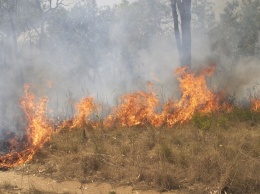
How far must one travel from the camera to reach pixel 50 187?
6.25 meters

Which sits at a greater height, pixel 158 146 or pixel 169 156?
pixel 158 146

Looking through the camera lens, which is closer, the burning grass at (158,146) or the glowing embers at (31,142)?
the burning grass at (158,146)

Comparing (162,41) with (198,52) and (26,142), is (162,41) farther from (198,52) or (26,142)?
(26,142)

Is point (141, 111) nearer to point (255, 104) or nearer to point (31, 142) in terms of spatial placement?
point (31, 142)

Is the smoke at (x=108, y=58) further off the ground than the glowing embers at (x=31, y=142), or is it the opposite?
the smoke at (x=108, y=58)

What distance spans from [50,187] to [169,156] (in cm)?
282

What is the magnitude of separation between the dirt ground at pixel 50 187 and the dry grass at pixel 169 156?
0.21 meters

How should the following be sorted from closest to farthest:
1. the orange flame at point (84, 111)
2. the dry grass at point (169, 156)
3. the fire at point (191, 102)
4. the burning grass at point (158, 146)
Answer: the dry grass at point (169, 156)
the burning grass at point (158, 146)
the fire at point (191, 102)
the orange flame at point (84, 111)

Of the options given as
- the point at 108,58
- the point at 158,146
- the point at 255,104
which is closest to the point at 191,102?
the point at 255,104

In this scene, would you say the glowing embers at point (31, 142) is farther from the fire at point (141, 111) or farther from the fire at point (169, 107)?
the fire at point (169, 107)

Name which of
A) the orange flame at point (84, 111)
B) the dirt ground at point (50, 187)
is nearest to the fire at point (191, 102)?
the orange flame at point (84, 111)

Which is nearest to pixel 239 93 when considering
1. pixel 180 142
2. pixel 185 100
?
pixel 185 100

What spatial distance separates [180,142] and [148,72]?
21704mm

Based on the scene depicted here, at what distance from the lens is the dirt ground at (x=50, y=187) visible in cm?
580
